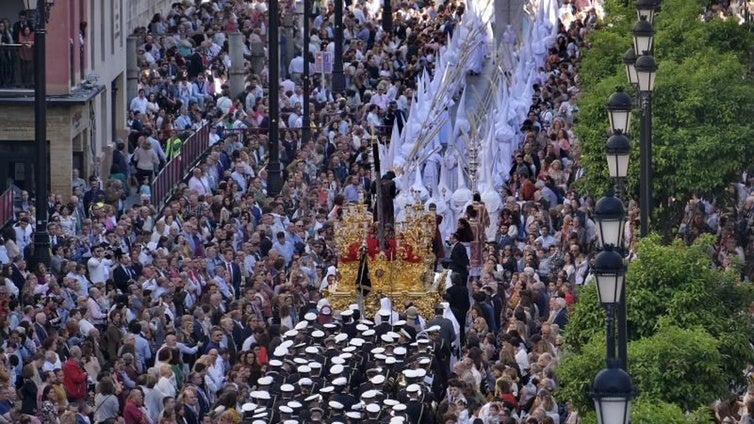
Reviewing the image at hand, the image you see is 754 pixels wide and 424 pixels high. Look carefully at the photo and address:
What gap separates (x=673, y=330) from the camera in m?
29.0

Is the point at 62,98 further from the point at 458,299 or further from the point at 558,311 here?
the point at 558,311

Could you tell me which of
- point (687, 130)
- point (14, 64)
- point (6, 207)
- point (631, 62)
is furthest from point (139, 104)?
point (631, 62)

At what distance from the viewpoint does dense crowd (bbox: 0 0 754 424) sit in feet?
104

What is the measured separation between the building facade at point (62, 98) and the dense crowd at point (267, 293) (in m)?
0.72

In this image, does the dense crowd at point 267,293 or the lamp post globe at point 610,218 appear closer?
the lamp post globe at point 610,218

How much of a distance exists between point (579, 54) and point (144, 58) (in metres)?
9.19

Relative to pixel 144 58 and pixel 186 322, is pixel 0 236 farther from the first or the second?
pixel 144 58

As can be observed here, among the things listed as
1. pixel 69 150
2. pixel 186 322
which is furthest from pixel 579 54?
pixel 186 322

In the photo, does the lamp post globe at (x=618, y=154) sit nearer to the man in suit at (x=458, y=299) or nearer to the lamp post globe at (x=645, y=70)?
the lamp post globe at (x=645, y=70)

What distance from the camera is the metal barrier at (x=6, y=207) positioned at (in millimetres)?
44406

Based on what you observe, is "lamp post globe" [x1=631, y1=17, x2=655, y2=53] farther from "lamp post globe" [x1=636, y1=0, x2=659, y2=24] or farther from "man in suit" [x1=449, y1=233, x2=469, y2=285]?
"man in suit" [x1=449, y1=233, x2=469, y2=285]

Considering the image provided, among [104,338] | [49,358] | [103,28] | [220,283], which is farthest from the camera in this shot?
[103,28]

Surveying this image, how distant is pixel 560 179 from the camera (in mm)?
45469

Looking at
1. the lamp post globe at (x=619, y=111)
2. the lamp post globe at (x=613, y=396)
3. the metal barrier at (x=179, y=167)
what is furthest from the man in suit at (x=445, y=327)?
the lamp post globe at (x=613, y=396)
